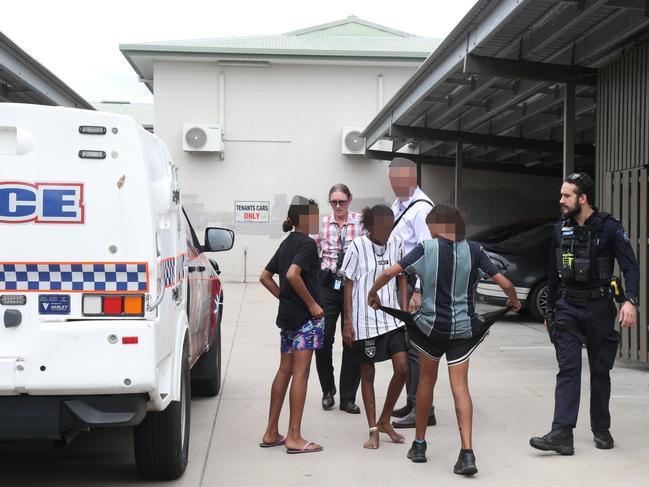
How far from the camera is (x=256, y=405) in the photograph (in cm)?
740

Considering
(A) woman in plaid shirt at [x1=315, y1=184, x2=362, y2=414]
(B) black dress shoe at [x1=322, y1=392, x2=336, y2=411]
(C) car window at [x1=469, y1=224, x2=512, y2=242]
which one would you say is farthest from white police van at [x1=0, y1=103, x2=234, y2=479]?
(C) car window at [x1=469, y1=224, x2=512, y2=242]

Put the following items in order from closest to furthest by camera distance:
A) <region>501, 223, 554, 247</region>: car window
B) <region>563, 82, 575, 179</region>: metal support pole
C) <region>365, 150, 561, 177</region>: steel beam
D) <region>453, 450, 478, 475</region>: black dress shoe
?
1. <region>453, 450, 478, 475</region>: black dress shoe
2. <region>563, 82, 575, 179</region>: metal support pole
3. <region>501, 223, 554, 247</region>: car window
4. <region>365, 150, 561, 177</region>: steel beam

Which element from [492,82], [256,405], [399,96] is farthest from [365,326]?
[399,96]

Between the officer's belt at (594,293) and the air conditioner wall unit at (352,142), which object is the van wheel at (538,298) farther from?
the air conditioner wall unit at (352,142)

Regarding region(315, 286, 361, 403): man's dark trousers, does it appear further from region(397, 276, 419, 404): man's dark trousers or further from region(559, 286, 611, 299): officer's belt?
region(559, 286, 611, 299): officer's belt

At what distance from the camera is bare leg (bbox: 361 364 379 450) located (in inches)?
232

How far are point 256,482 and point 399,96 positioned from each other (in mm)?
10914

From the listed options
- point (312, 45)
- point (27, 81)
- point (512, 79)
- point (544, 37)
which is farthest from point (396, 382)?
point (312, 45)

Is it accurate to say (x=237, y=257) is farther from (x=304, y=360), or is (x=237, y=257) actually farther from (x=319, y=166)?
(x=304, y=360)

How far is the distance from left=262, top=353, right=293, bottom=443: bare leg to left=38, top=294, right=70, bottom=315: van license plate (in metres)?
1.87

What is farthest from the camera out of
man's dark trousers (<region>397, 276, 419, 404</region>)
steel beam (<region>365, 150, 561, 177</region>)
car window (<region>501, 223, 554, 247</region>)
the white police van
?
steel beam (<region>365, 150, 561, 177</region>)

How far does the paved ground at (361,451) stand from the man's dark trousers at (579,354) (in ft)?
0.95

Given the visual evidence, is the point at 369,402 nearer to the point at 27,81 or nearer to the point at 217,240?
the point at 217,240

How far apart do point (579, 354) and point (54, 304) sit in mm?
3397
